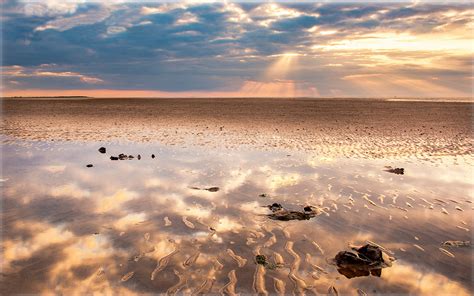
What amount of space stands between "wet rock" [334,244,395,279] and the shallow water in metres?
0.17

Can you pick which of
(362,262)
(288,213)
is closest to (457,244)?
(362,262)

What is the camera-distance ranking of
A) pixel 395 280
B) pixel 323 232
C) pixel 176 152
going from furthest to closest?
pixel 176 152, pixel 323 232, pixel 395 280

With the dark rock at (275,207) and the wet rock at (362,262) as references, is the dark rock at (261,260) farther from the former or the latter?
the dark rock at (275,207)

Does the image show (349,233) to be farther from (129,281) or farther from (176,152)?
(176,152)

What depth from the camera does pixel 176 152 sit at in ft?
64.7

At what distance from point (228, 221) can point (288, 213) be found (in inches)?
63.2

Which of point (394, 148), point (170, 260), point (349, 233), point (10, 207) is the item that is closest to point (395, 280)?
point (349, 233)

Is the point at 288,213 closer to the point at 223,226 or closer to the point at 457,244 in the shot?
the point at 223,226

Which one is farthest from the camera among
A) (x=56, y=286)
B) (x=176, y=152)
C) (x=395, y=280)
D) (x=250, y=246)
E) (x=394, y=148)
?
(x=394, y=148)

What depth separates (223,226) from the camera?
30.0ft

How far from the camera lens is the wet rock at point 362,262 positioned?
6.98 meters

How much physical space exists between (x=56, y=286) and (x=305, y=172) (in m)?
10.4

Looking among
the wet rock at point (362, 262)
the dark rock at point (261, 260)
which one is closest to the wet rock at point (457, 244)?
the wet rock at point (362, 262)

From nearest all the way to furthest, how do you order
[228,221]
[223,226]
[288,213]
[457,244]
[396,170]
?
1. [457,244]
2. [223,226]
3. [228,221]
4. [288,213]
5. [396,170]
